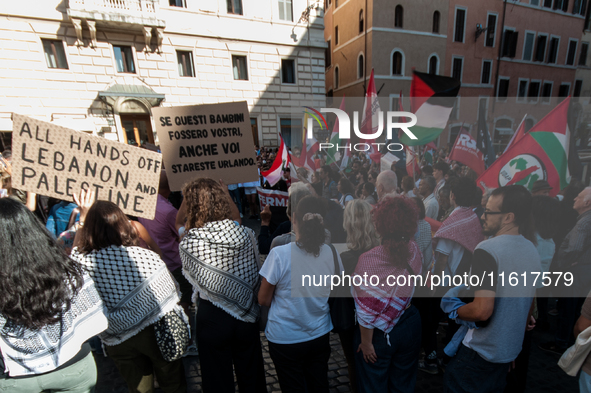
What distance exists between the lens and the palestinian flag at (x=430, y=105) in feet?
9.84

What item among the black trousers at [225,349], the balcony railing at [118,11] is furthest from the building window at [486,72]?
the black trousers at [225,349]

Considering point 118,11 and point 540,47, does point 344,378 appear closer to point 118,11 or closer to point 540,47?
point 118,11

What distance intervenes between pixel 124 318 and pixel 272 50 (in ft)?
50.0

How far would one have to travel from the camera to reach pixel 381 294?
160 cm

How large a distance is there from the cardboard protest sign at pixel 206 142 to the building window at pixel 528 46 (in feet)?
98.6

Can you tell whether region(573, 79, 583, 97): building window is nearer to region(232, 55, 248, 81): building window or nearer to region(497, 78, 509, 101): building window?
region(497, 78, 509, 101): building window

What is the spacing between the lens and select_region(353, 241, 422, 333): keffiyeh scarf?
160 cm

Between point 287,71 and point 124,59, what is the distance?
776 centimetres

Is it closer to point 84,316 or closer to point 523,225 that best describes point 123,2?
point 84,316

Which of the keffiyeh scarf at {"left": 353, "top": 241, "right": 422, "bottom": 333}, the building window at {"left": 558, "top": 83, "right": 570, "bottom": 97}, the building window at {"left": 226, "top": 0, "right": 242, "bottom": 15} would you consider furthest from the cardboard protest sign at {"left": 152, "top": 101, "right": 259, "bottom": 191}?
the building window at {"left": 558, "top": 83, "right": 570, "bottom": 97}

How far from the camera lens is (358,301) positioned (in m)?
1.67

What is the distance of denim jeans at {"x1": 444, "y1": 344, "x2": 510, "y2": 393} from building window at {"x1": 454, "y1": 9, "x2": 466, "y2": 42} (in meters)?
25.5

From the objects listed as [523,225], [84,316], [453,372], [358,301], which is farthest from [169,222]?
[523,225]

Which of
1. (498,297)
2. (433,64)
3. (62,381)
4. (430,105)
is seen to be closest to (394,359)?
(498,297)
